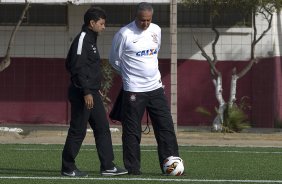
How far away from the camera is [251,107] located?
88.0 feet

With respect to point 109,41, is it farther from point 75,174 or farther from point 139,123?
point 75,174

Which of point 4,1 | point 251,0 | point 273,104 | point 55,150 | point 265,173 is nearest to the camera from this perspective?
point 265,173

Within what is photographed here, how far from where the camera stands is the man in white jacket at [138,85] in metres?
11.6

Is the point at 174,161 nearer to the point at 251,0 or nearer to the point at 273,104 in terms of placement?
the point at 251,0

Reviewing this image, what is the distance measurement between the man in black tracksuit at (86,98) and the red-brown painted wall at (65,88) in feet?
49.9

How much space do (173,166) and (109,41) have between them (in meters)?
15.7

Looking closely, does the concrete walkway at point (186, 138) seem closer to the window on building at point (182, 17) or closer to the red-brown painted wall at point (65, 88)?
the red-brown painted wall at point (65, 88)

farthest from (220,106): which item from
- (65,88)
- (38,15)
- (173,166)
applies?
(173,166)

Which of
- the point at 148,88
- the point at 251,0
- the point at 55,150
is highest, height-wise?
the point at 251,0

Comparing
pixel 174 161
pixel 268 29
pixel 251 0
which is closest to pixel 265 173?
pixel 174 161

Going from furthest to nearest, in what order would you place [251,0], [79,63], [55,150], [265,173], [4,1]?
[4,1] → [251,0] → [55,150] → [265,173] → [79,63]

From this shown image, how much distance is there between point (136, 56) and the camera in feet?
38.2

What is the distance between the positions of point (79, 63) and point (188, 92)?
15.9 meters

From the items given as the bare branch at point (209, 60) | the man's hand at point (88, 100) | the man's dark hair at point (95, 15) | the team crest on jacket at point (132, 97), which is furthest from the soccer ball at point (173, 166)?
the bare branch at point (209, 60)
